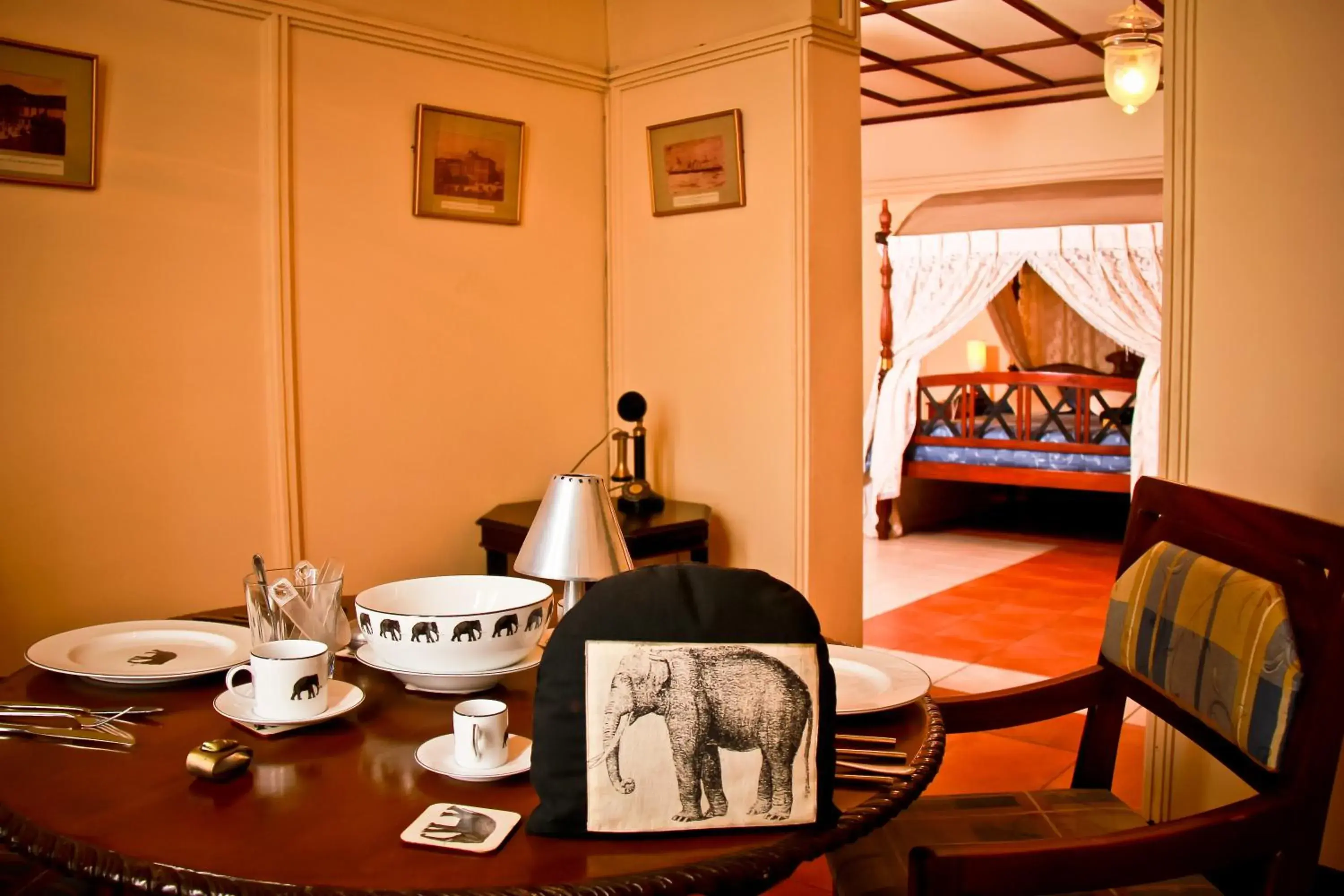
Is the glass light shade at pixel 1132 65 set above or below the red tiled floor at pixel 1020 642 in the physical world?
above

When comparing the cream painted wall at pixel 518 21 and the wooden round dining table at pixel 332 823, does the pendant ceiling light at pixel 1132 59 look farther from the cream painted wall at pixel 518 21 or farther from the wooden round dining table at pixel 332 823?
the wooden round dining table at pixel 332 823

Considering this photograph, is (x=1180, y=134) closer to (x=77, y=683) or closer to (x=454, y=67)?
(x=454, y=67)

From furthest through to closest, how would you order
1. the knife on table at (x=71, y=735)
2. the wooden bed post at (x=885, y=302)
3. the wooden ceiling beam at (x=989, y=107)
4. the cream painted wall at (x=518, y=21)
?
the wooden ceiling beam at (x=989, y=107)
the wooden bed post at (x=885, y=302)
the cream painted wall at (x=518, y=21)
the knife on table at (x=71, y=735)

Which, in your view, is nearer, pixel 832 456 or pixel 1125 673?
pixel 1125 673

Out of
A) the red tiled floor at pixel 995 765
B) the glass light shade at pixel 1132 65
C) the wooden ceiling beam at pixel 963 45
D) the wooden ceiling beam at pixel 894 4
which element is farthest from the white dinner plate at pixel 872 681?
the wooden ceiling beam at pixel 963 45

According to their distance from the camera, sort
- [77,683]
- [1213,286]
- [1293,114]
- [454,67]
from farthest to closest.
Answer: [454,67] → [1213,286] → [1293,114] → [77,683]

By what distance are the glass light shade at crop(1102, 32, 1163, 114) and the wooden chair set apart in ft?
12.6

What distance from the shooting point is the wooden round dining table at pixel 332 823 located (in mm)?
981

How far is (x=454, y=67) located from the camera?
10.4 feet

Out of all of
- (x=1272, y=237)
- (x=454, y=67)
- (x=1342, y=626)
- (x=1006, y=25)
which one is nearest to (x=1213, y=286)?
(x=1272, y=237)

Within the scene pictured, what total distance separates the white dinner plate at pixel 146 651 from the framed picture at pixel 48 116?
4.42 ft

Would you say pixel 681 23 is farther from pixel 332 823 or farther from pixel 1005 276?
pixel 1005 276

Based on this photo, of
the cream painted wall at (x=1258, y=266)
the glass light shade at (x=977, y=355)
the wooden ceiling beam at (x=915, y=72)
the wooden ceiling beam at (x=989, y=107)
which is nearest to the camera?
the cream painted wall at (x=1258, y=266)

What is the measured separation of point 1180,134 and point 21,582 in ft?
9.15
